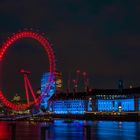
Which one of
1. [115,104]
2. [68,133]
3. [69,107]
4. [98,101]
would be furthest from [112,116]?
[68,133]

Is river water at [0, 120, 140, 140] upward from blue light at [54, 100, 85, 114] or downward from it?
downward

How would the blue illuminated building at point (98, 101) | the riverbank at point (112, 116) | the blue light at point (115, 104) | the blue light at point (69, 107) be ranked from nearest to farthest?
the riverbank at point (112, 116)
the blue light at point (115, 104)
the blue illuminated building at point (98, 101)
the blue light at point (69, 107)

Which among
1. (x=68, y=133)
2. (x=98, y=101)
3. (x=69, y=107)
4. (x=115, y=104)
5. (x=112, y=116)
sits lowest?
(x=68, y=133)

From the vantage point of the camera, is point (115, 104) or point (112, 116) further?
point (115, 104)

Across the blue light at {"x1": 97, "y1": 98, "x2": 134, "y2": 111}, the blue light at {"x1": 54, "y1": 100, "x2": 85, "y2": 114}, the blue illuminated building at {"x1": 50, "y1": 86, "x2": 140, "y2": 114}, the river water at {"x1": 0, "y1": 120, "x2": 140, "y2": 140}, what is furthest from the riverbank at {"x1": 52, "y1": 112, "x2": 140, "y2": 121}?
the river water at {"x1": 0, "y1": 120, "x2": 140, "y2": 140}

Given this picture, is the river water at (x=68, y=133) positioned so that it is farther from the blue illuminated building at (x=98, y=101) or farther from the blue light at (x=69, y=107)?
the blue light at (x=69, y=107)

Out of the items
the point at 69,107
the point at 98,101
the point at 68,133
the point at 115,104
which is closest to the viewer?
the point at 68,133

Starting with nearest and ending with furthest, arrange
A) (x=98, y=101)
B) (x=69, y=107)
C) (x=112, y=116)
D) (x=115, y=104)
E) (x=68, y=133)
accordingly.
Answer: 1. (x=68, y=133)
2. (x=112, y=116)
3. (x=115, y=104)
4. (x=98, y=101)
5. (x=69, y=107)

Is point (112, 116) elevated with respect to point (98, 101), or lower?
lower

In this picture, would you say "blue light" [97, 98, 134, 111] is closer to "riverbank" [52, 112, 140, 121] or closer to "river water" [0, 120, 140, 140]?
"riverbank" [52, 112, 140, 121]

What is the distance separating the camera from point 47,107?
154 metres

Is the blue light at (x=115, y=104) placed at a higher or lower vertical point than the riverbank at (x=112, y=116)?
higher

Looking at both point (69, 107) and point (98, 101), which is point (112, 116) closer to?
point (98, 101)

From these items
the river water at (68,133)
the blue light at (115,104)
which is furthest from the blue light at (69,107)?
the river water at (68,133)
